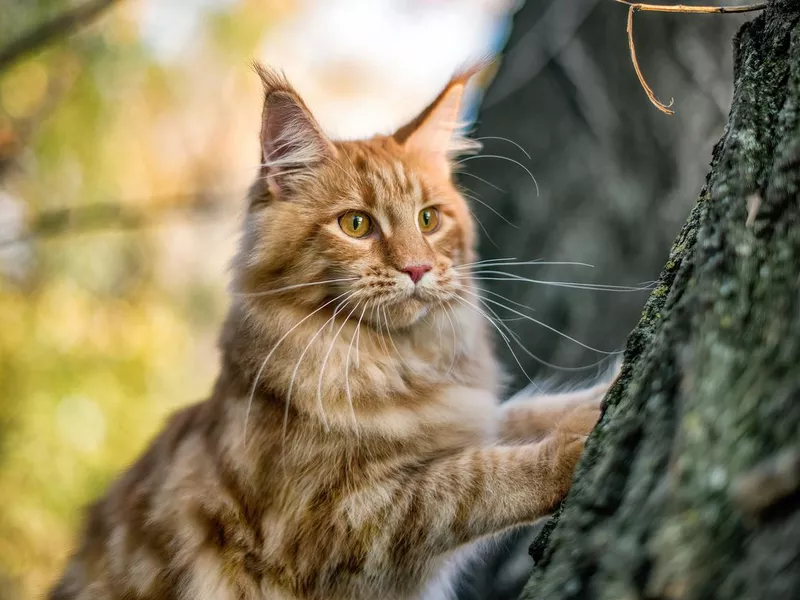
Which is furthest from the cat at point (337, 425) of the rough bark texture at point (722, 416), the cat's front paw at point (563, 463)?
the rough bark texture at point (722, 416)

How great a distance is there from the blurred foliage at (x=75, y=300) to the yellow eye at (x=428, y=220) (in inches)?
81.8

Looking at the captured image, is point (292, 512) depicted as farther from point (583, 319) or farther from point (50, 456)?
point (50, 456)

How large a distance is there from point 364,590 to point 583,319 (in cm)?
162

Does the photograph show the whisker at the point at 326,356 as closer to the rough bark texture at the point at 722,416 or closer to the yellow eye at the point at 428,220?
the yellow eye at the point at 428,220

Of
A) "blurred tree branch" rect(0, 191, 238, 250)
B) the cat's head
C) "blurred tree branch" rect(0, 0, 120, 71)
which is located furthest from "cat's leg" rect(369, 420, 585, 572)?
"blurred tree branch" rect(0, 0, 120, 71)

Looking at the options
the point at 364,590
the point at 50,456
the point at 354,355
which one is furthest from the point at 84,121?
the point at 364,590

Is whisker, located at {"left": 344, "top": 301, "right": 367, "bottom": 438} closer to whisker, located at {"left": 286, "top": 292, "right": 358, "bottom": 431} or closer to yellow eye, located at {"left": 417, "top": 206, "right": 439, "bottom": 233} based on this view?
whisker, located at {"left": 286, "top": 292, "right": 358, "bottom": 431}

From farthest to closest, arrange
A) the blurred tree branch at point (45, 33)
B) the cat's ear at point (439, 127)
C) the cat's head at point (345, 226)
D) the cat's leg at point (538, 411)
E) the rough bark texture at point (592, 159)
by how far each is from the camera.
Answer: the rough bark texture at point (592, 159), the blurred tree branch at point (45, 33), the cat's ear at point (439, 127), the cat's leg at point (538, 411), the cat's head at point (345, 226)

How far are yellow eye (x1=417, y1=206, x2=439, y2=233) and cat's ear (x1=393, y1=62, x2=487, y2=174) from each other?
23 cm

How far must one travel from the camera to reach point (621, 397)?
1183 millimetres

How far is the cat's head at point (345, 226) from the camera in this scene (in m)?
1.82

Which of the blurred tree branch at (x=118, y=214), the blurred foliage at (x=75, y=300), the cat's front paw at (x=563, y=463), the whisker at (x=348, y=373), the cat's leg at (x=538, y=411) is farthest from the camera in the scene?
the blurred foliage at (x=75, y=300)

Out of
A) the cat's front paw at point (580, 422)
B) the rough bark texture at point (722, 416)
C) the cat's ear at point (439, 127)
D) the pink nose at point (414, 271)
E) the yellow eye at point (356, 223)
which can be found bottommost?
the cat's front paw at point (580, 422)

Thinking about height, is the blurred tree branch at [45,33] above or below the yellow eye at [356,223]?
above
